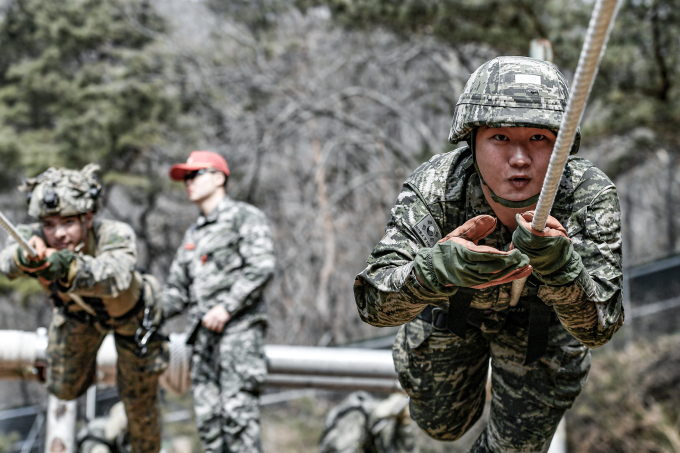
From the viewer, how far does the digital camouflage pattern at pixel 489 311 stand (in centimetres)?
225

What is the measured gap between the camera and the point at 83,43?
1400 centimetres

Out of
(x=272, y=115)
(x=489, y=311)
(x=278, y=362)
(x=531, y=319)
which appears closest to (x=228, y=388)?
(x=278, y=362)

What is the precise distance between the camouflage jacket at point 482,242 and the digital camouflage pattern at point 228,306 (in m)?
1.95

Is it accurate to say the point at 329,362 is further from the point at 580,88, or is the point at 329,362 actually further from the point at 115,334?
the point at 580,88

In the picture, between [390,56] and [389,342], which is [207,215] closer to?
[389,342]

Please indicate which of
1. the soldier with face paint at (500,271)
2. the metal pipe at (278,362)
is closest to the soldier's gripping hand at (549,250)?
the soldier with face paint at (500,271)

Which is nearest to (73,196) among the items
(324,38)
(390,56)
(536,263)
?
(536,263)

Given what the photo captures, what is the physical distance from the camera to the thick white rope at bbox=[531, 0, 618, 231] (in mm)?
1443

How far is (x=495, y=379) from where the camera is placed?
287 cm

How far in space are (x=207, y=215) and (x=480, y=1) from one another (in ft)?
19.2

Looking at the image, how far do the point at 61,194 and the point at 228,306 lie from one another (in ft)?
3.93

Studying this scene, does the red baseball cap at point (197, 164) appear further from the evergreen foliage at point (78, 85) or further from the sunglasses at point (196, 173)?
the evergreen foliage at point (78, 85)

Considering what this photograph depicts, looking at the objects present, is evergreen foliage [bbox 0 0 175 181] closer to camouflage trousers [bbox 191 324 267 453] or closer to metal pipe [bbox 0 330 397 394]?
metal pipe [bbox 0 330 397 394]

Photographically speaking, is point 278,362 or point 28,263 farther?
point 278,362
